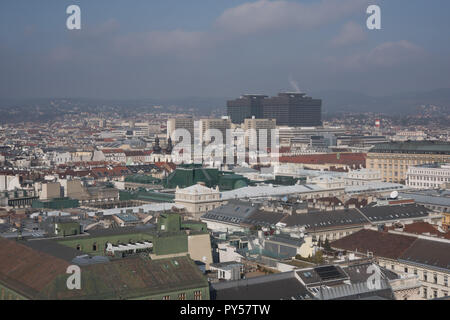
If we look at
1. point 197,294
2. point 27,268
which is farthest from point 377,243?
point 27,268

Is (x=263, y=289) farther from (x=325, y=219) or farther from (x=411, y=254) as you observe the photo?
(x=325, y=219)

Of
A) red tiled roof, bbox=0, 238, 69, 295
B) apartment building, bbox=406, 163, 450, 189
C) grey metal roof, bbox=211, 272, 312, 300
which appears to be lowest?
apartment building, bbox=406, 163, 450, 189

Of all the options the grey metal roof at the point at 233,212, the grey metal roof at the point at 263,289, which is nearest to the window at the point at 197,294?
the grey metal roof at the point at 263,289

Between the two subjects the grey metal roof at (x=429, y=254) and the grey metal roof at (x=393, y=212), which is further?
the grey metal roof at (x=393, y=212)

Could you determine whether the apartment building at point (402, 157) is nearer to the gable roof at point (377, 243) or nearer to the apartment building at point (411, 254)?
the gable roof at point (377, 243)

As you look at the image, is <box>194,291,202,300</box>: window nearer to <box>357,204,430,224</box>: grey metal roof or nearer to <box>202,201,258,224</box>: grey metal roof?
<box>202,201,258,224</box>: grey metal roof

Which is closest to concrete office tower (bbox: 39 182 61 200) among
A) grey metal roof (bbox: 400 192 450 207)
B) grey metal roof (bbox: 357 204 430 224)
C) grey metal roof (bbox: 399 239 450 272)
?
grey metal roof (bbox: 357 204 430 224)
